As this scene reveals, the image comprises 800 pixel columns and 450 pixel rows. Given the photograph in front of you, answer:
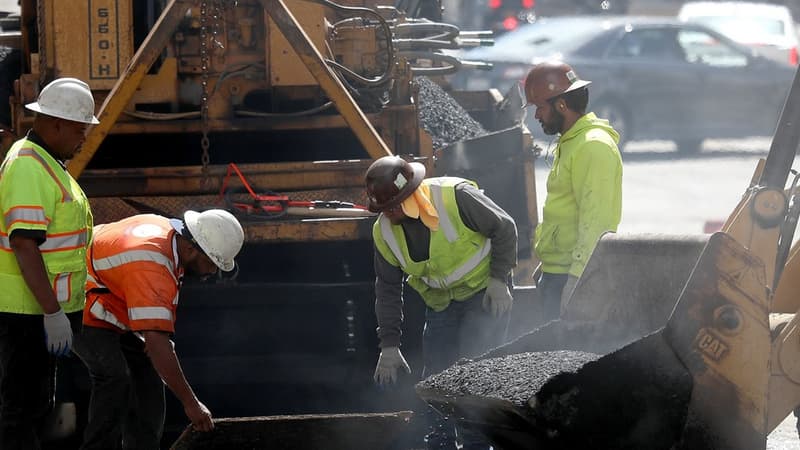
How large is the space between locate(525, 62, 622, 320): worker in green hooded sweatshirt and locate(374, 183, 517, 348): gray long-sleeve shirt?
0.26 m

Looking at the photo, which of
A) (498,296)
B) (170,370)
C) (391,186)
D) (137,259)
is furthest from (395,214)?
(170,370)

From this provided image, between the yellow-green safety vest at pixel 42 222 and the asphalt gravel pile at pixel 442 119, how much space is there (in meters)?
2.49

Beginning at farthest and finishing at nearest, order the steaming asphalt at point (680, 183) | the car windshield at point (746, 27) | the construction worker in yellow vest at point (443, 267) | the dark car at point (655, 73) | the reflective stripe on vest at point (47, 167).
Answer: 1. the car windshield at point (746, 27)
2. the dark car at point (655, 73)
3. the steaming asphalt at point (680, 183)
4. the construction worker in yellow vest at point (443, 267)
5. the reflective stripe on vest at point (47, 167)

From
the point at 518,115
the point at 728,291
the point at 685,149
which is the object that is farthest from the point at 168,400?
the point at 685,149

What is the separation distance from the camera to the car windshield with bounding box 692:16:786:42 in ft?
65.2

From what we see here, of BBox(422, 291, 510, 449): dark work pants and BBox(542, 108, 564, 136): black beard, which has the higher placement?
BBox(542, 108, 564, 136): black beard

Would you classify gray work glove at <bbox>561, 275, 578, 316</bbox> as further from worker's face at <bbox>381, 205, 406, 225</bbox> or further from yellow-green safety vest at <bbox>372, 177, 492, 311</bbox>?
worker's face at <bbox>381, 205, 406, 225</bbox>

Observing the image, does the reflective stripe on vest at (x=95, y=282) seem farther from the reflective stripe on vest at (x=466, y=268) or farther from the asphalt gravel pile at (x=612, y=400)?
the asphalt gravel pile at (x=612, y=400)

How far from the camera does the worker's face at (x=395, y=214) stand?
5574 millimetres

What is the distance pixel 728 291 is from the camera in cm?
460

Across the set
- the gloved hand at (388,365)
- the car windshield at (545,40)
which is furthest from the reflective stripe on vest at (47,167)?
the car windshield at (545,40)

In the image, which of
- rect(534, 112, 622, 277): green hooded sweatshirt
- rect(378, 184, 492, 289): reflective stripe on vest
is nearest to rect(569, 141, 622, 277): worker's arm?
rect(534, 112, 622, 277): green hooded sweatshirt

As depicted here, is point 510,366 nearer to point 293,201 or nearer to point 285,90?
point 293,201

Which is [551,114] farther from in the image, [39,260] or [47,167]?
→ [39,260]
